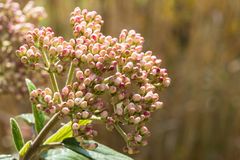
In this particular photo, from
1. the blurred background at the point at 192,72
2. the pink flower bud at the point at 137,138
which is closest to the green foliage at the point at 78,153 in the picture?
the pink flower bud at the point at 137,138

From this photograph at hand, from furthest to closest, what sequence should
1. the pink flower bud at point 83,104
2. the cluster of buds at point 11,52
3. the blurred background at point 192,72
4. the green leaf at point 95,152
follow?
the blurred background at point 192,72, the cluster of buds at point 11,52, the green leaf at point 95,152, the pink flower bud at point 83,104

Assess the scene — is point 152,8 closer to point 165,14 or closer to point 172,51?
point 165,14

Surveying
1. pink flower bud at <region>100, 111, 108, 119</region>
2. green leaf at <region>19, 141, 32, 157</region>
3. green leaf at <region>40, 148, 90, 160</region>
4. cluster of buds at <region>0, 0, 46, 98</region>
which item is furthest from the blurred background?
pink flower bud at <region>100, 111, 108, 119</region>

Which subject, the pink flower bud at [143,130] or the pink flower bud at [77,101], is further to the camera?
the pink flower bud at [143,130]

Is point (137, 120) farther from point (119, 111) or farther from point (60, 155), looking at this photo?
point (60, 155)

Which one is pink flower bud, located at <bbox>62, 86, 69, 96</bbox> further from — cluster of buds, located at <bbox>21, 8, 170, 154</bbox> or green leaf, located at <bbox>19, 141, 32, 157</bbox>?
green leaf, located at <bbox>19, 141, 32, 157</bbox>

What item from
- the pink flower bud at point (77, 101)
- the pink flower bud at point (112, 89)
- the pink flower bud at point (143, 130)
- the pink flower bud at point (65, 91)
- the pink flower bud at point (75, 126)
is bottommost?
the pink flower bud at point (75, 126)

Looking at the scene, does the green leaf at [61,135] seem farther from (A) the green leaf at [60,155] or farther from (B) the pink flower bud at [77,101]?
(B) the pink flower bud at [77,101]

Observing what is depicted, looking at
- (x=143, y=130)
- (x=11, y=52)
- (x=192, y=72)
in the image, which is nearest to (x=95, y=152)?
(x=143, y=130)
